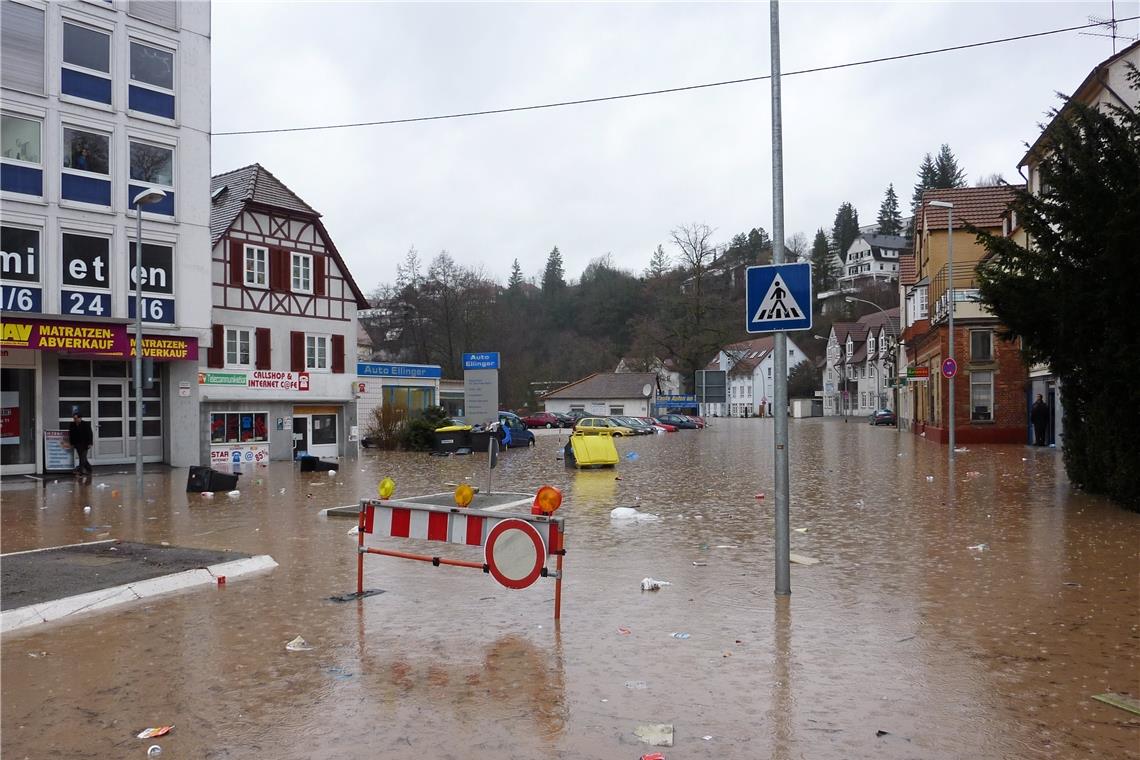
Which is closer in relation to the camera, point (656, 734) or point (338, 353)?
point (656, 734)

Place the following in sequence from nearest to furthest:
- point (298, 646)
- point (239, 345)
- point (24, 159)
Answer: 1. point (298, 646)
2. point (24, 159)
3. point (239, 345)

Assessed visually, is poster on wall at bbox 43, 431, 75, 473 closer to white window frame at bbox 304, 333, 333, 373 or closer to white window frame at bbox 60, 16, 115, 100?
white window frame at bbox 60, 16, 115, 100

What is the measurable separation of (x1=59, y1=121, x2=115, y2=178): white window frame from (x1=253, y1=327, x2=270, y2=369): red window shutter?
905 centimetres

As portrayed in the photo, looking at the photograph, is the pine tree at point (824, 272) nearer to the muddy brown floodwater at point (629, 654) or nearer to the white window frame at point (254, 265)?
the white window frame at point (254, 265)

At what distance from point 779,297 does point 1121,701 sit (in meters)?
4.14

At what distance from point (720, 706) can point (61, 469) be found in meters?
23.7

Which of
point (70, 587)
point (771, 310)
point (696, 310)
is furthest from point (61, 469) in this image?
point (696, 310)

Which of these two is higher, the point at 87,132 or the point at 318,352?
the point at 87,132

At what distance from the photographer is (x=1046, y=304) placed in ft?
48.9

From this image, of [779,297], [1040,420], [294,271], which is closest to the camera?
[779,297]

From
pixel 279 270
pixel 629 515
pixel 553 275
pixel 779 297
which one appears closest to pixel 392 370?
pixel 279 270

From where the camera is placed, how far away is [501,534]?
24.1 ft

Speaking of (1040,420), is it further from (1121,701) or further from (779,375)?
(1121,701)

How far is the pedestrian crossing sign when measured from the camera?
26.6 feet
